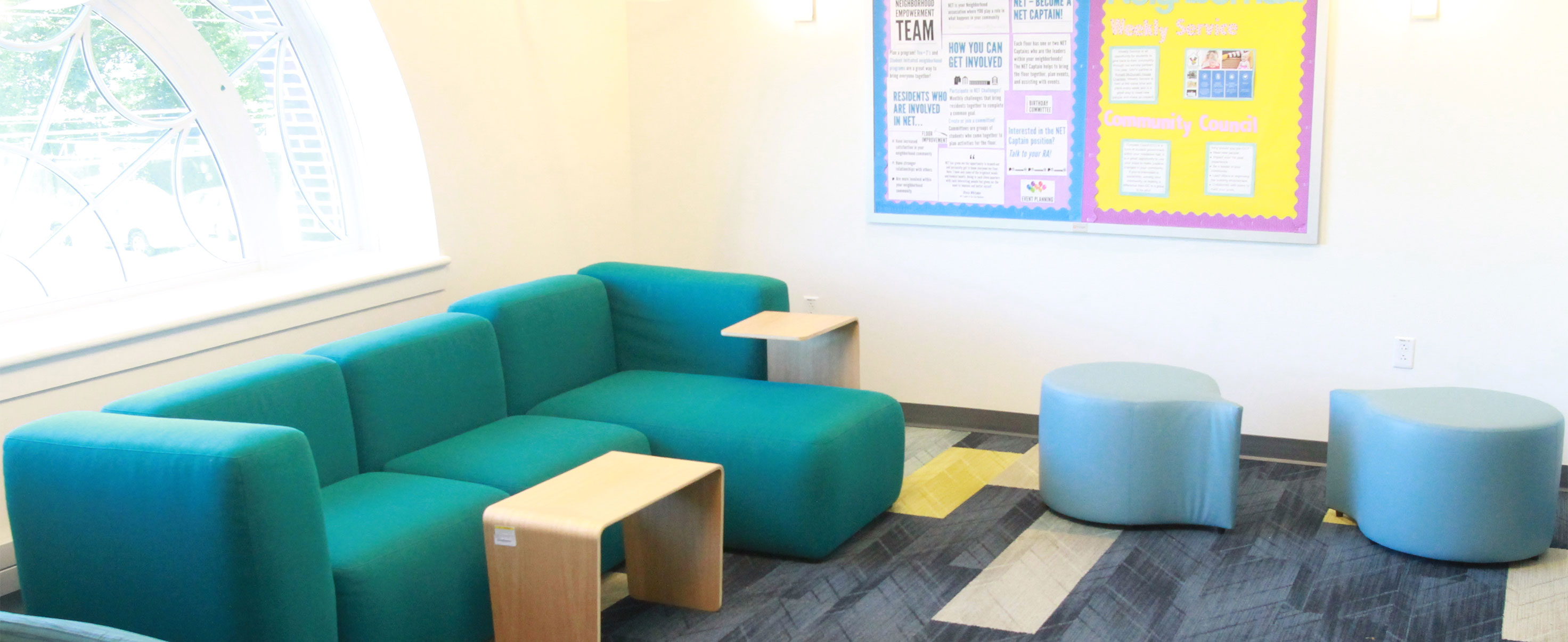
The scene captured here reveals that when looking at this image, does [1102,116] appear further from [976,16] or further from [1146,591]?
[1146,591]

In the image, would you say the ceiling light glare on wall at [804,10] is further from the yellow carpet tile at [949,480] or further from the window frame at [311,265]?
the yellow carpet tile at [949,480]

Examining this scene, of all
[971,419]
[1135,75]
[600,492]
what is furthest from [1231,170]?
[600,492]

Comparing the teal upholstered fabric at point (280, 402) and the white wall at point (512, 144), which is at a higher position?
the white wall at point (512, 144)

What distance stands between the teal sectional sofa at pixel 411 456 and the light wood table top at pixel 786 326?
13cm

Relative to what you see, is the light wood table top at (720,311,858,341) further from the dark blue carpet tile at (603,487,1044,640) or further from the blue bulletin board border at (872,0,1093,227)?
the blue bulletin board border at (872,0,1093,227)

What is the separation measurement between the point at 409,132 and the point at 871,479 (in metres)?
1.98

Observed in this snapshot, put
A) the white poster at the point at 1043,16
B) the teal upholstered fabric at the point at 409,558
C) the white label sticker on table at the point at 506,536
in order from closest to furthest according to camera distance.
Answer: the teal upholstered fabric at the point at 409,558, the white label sticker on table at the point at 506,536, the white poster at the point at 1043,16

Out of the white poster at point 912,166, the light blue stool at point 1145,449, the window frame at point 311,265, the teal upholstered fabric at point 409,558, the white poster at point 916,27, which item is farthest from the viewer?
the white poster at point 912,166

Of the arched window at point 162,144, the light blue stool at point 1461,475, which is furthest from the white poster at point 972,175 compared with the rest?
the arched window at point 162,144

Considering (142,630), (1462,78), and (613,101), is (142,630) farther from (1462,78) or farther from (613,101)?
(1462,78)

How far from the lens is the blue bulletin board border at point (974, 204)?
13.9 feet

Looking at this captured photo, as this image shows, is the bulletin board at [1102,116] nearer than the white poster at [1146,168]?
Yes

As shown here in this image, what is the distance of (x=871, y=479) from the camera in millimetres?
3625

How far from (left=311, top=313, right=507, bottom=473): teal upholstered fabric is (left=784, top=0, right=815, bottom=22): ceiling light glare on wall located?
1.89 metres
